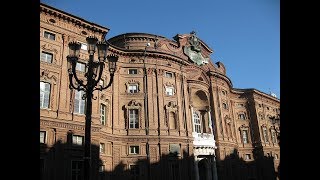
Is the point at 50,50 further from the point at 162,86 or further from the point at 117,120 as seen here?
the point at 162,86

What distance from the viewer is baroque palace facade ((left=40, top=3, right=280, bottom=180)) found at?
24.4m

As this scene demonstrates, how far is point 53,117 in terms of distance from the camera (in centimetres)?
2366

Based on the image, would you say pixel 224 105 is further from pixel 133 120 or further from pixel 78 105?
pixel 78 105

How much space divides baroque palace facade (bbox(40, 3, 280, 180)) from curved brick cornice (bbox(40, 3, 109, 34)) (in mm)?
82

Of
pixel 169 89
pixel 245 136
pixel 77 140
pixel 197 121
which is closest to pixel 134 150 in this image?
pixel 77 140

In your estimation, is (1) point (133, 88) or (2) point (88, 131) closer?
(2) point (88, 131)

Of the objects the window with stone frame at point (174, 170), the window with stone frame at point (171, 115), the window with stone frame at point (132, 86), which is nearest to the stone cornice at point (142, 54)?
the window with stone frame at point (132, 86)

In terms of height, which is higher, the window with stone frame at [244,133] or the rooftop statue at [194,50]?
the rooftop statue at [194,50]

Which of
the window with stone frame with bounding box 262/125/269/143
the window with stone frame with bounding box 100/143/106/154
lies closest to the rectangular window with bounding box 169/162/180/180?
the window with stone frame with bounding box 100/143/106/154

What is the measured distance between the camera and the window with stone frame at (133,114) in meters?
32.0

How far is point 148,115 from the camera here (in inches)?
1273

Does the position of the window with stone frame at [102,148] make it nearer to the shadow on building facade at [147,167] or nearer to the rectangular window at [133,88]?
the shadow on building facade at [147,167]

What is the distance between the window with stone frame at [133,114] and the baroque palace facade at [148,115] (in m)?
0.10

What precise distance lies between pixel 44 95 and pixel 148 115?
1167 cm
